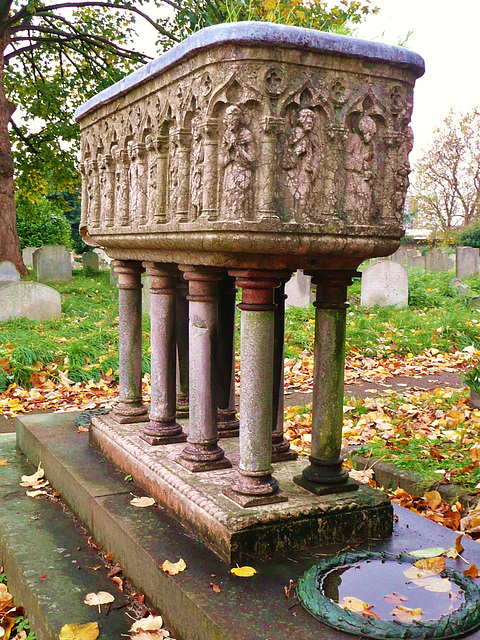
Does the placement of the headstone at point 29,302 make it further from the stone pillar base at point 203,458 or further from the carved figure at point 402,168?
the carved figure at point 402,168

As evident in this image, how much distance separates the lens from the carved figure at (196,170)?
9.80 ft

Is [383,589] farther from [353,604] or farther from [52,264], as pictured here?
[52,264]

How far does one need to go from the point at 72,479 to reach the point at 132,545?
3.38 feet

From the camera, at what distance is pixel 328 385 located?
3367mm

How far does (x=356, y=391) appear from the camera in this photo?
8.00m

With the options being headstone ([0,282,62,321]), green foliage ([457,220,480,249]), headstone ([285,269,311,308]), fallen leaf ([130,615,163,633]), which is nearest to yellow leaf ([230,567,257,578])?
fallen leaf ([130,615,163,633])

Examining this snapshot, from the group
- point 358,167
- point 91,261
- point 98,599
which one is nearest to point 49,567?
point 98,599

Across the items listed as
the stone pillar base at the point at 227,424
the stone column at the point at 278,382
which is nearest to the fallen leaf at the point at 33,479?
the stone pillar base at the point at 227,424

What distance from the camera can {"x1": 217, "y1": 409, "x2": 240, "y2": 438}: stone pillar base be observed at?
167 inches

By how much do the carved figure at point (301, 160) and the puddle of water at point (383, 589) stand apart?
1.55 metres

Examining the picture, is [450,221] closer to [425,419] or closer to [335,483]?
[425,419]

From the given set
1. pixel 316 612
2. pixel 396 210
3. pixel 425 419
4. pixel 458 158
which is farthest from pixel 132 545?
pixel 458 158

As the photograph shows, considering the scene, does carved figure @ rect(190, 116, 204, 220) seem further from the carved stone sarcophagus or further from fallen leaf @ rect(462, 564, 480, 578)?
fallen leaf @ rect(462, 564, 480, 578)

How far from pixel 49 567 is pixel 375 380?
19.8ft
